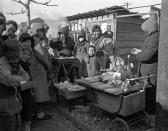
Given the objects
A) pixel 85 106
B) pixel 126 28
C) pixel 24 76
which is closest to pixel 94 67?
pixel 85 106

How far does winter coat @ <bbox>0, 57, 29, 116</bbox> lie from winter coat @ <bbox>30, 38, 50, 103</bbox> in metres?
1.42

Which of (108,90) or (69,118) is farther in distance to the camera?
(69,118)

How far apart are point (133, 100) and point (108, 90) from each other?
0.39m

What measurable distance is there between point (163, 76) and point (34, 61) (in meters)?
2.32

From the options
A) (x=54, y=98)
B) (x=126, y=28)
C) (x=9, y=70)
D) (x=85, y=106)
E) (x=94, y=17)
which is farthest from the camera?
(x=94, y=17)

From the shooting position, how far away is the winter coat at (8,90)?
2277 mm

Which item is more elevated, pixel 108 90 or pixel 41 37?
pixel 41 37

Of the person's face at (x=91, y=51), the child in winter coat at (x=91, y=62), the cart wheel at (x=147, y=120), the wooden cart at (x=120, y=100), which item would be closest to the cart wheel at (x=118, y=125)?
the wooden cart at (x=120, y=100)

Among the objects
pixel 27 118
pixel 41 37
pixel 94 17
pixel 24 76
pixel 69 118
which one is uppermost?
pixel 94 17

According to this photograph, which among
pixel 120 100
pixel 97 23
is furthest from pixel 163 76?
pixel 97 23

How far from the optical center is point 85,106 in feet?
16.0

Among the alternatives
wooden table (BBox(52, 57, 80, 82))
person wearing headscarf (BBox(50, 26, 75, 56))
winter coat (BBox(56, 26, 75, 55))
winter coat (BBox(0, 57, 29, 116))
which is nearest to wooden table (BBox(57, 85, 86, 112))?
wooden table (BBox(52, 57, 80, 82))

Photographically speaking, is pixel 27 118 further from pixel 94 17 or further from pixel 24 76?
pixel 94 17

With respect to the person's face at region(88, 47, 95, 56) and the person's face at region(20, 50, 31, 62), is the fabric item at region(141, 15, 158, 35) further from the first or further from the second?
the person's face at region(20, 50, 31, 62)
